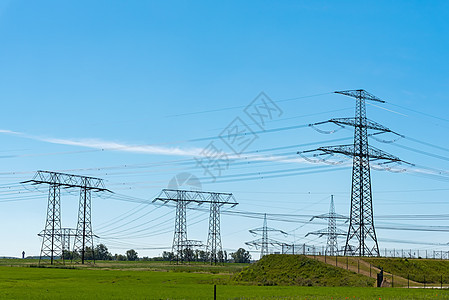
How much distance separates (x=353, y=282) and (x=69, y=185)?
68965 millimetres

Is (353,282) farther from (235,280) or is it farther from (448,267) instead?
(448,267)

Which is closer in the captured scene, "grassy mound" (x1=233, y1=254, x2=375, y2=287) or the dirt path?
"grassy mound" (x1=233, y1=254, x2=375, y2=287)

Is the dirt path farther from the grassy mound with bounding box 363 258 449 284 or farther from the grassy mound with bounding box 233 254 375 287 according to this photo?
the grassy mound with bounding box 233 254 375 287

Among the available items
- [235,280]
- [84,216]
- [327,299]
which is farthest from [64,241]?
[327,299]

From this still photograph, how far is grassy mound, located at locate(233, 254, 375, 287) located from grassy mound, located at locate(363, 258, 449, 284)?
8.42 metres

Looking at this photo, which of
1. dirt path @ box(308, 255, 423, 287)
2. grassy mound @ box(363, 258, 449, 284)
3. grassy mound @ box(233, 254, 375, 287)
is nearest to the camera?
grassy mound @ box(233, 254, 375, 287)

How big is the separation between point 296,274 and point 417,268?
24.3 meters

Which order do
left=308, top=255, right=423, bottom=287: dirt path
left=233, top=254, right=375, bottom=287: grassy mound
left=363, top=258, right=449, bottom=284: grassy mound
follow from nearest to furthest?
1. left=233, top=254, right=375, bottom=287: grassy mound
2. left=308, top=255, right=423, bottom=287: dirt path
3. left=363, top=258, right=449, bottom=284: grassy mound

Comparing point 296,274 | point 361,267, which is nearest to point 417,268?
point 361,267

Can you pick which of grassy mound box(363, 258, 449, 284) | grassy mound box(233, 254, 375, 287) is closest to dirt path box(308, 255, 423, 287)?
grassy mound box(363, 258, 449, 284)

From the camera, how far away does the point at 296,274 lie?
8262 cm

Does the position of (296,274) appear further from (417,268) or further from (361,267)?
(417,268)

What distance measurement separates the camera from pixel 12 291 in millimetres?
58125

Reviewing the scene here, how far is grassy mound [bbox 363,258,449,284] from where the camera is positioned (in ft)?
282
